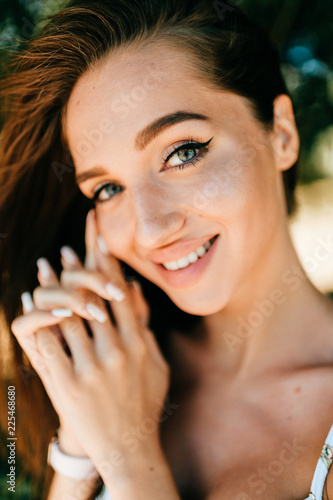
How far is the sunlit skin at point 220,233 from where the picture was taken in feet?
5.15

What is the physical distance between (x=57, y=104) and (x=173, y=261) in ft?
2.55

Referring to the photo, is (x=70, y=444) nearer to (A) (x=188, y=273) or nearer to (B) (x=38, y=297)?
(B) (x=38, y=297)

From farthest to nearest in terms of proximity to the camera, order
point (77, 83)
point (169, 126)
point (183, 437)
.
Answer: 1. point (183, 437)
2. point (77, 83)
3. point (169, 126)

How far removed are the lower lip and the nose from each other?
142mm

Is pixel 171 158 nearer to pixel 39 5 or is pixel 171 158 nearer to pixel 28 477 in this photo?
pixel 39 5

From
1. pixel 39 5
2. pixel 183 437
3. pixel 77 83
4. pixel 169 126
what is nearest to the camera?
pixel 169 126

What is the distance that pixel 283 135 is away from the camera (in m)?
1.82

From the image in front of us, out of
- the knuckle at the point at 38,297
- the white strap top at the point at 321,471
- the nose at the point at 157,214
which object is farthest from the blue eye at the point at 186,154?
the white strap top at the point at 321,471

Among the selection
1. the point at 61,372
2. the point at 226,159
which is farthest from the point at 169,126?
the point at 61,372

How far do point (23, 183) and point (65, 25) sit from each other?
686 millimetres

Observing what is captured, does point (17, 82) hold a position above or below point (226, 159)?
above

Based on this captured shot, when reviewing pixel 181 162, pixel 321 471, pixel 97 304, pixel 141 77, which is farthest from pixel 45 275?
pixel 321 471

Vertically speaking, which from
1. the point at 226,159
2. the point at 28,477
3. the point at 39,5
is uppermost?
the point at 39,5

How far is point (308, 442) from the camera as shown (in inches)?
62.9
